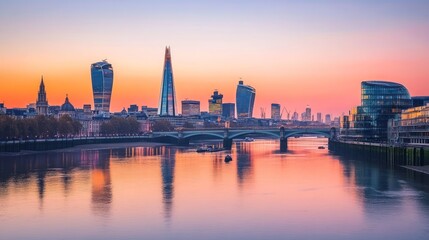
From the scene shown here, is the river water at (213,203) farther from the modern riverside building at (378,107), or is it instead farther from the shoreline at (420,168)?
the modern riverside building at (378,107)

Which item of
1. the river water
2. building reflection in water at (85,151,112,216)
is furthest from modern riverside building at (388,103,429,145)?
building reflection in water at (85,151,112,216)

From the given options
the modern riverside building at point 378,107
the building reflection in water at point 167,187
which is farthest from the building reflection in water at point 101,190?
the modern riverside building at point 378,107

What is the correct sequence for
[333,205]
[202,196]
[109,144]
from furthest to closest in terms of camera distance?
1. [109,144]
2. [202,196]
3. [333,205]

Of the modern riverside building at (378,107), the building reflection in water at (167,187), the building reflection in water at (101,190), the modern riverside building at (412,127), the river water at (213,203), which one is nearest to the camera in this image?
the river water at (213,203)

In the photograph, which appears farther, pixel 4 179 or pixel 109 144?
pixel 109 144

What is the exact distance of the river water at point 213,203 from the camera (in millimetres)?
44812

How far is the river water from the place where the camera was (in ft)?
147

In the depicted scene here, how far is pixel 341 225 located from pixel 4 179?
45.5 m

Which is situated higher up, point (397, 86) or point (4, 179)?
point (397, 86)

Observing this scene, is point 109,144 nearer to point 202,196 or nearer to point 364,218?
point 202,196

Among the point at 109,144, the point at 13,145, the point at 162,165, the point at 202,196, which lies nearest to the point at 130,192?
the point at 202,196

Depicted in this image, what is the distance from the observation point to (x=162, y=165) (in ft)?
340

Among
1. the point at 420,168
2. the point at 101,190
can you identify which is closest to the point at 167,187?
the point at 101,190

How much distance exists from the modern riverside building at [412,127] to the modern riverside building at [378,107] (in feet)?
28.4
